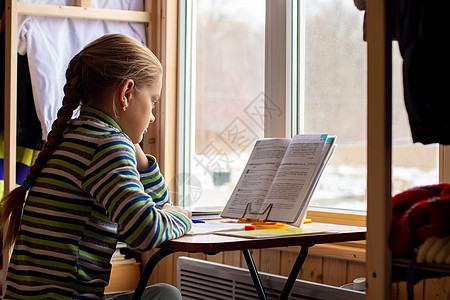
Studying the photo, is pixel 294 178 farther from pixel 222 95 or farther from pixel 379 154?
pixel 222 95

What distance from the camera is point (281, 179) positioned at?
165 cm

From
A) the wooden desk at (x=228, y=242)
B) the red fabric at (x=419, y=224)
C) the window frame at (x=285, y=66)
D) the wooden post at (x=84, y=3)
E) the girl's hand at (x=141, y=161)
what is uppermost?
the wooden post at (x=84, y=3)

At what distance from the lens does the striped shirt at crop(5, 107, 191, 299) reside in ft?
4.24

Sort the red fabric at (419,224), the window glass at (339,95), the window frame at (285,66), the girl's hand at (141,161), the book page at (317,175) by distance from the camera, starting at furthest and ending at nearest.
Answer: the window frame at (285,66) < the window glass at (339,95) < the girl's hand at (141,161) < the book page at (317,175) < the red fabric at (419,224)

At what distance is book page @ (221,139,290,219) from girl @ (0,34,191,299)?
10.5 inches

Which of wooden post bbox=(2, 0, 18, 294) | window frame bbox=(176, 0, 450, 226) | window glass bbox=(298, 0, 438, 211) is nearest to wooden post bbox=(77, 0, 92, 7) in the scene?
wooden post bbox=(2, 0, 18, 294)

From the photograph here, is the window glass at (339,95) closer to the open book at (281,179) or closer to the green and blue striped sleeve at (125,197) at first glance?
the open book at (281,179)

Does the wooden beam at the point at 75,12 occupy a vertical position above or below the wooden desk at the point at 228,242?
above

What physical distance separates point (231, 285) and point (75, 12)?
1311 mm

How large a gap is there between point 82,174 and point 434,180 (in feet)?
3.13

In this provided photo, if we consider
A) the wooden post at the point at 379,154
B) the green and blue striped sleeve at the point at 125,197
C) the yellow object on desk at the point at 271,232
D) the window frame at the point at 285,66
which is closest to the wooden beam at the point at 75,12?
the window frame at the point at 285,66

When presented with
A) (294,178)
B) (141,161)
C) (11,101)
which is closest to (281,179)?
(294,178)

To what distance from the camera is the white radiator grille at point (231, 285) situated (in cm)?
172

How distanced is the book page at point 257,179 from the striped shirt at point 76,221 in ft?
1.10
